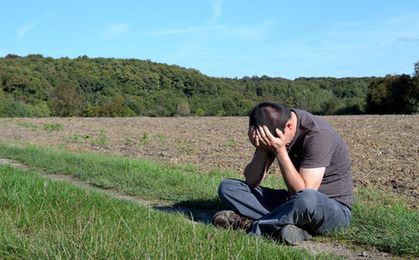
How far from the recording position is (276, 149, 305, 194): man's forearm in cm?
480

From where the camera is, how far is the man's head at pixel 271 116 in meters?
4.78

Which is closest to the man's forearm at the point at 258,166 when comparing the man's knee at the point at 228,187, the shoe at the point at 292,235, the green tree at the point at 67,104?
the man's knee at the point at 228,187

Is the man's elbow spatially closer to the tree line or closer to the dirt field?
the dirt field

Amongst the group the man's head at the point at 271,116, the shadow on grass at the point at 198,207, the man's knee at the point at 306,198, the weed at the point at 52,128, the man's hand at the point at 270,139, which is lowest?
the shadow on grass at the point at 198,207

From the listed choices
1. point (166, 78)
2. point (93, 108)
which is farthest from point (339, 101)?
point (166, 78)

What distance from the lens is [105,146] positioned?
16688 millimetres

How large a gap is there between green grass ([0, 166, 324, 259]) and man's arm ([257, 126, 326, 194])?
2.23ft

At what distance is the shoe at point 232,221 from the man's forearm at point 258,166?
0.40 m

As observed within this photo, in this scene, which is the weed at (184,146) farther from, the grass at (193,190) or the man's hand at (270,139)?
the man's hand at (270,139)

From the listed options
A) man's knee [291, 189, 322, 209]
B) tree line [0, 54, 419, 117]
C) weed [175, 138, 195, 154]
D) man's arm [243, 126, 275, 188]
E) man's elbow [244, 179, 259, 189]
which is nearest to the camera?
man's knee [291, 189, 322, 209]

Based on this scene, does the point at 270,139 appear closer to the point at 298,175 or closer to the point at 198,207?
the point at 298,175

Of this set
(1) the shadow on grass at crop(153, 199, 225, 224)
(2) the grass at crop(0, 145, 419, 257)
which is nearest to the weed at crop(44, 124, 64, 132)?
(2) the grass at crop(0, 145, 419, 257)

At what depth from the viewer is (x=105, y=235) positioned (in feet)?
12.5

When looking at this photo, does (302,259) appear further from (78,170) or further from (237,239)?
(78,170)
